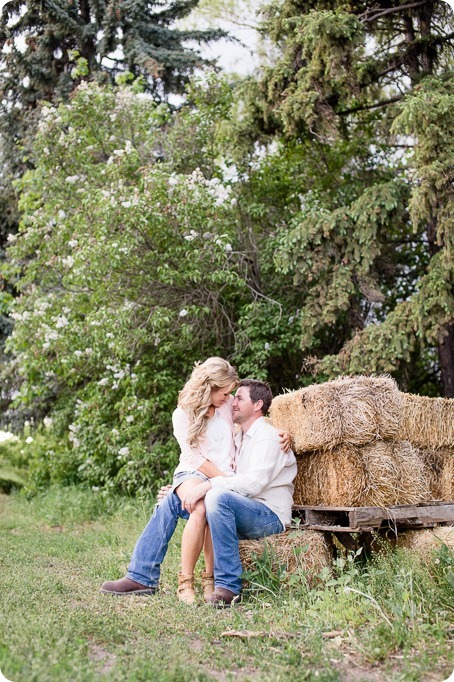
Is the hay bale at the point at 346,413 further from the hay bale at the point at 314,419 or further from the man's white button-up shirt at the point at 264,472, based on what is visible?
the man's white button-up shirt at the point at 264,472

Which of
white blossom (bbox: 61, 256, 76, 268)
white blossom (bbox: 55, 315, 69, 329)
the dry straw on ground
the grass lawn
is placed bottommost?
the grass lawn

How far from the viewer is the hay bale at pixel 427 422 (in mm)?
6023

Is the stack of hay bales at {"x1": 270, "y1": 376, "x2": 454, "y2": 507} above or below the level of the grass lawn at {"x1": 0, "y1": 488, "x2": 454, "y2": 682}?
above

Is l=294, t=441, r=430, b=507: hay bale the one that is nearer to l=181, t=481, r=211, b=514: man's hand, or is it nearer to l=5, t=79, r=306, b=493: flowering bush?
l=181, t=481, r=211, b=514: man's hand

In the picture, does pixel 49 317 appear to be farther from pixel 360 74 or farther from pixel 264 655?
pixel 264 655

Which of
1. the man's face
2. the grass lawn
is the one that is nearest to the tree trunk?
the grass lawn

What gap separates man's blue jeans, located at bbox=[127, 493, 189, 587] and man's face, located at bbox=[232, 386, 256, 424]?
0.75 meters

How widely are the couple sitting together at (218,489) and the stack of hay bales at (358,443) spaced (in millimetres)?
244

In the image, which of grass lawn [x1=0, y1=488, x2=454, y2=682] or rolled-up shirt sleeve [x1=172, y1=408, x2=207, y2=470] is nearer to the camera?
grass lawn [x1=0, y1=488, x2=454, y2=682]

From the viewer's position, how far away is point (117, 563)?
6676 mm

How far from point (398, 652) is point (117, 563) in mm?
3374

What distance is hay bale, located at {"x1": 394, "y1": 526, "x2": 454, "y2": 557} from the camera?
538cm

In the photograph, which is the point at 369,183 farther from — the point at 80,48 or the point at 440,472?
the point at 80,48

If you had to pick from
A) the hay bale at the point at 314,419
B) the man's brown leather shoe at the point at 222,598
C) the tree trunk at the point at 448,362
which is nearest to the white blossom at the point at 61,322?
the tree trunk at the point at 448,362
